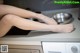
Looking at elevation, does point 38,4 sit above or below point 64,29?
above

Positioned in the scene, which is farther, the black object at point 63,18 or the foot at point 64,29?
the black object at point 63,18

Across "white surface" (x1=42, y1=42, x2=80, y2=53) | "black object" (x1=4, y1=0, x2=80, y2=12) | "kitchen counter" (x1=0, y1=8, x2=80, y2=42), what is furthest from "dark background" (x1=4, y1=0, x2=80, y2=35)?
"white surface" (x1=42, y1=42, x2=80, y2=53)

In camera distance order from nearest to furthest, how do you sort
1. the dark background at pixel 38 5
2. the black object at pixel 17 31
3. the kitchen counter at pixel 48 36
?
the kitchen counter at pixel 48 36, the black object at pixel 17 31, the dark background at pixel 38 5

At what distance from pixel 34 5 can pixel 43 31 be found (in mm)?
400

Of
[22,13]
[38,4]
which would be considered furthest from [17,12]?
[38,4]

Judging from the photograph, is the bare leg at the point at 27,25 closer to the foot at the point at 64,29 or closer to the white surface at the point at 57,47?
the foot at the point at 64,29

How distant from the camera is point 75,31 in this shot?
47.8 inches

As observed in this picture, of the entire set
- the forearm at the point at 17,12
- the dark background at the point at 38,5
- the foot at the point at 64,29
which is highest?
the dark background at the point at 38,5

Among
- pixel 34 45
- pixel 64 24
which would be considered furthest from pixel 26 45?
pixel 64 24

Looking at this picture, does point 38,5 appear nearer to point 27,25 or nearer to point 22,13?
point 22,13

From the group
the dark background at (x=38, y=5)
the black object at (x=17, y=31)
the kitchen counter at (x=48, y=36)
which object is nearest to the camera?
the kitchen counter at (x=48, y=36)

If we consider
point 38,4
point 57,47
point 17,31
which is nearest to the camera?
point 57,47

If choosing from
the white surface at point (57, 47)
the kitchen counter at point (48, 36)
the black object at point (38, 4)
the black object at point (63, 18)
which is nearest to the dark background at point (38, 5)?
the black object at point (38, 4)

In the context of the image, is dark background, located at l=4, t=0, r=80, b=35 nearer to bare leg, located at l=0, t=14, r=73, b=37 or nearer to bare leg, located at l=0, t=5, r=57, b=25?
bare leg, located at l=0, t=5, r=57, b=25
